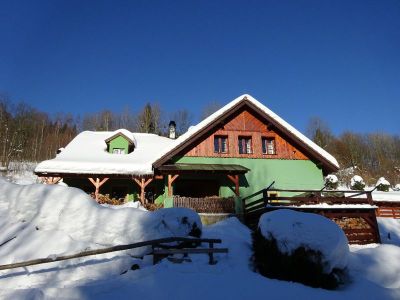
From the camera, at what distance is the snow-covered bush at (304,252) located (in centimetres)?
840

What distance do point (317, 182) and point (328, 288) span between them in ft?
41.6

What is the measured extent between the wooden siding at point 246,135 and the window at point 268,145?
243 millimetres

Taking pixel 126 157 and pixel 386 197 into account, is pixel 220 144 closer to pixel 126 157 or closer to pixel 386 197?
pixel 126 157

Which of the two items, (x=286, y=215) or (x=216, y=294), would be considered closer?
(x=216, y=294)

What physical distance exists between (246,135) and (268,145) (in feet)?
5.53

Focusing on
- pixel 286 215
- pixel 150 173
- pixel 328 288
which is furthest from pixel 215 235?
pixel 150 173

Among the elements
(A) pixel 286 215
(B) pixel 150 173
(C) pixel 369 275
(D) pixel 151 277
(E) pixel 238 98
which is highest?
(E) pixel 238 98

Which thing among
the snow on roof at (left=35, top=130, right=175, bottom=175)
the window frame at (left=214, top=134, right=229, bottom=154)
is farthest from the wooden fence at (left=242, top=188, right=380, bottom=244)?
the snow on roof at (left=35, top=130, right=175, bottom=175)

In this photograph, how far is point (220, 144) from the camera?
20.4m

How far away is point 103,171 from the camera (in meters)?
18.5

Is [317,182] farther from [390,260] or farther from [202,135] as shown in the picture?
[390,260]

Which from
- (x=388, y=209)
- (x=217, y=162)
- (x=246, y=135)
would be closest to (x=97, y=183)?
(x=217, y=162)

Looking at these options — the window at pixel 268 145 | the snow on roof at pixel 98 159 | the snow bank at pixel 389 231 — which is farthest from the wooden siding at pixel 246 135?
the snow bank at pixel 389 231

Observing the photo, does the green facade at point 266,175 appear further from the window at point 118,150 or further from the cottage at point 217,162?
the window at point 118,150
